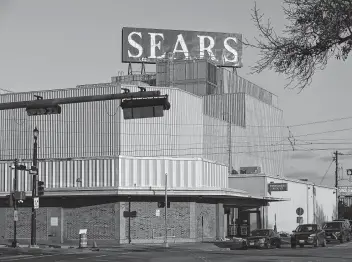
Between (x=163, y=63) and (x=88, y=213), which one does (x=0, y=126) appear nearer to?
(x=88, y=213)

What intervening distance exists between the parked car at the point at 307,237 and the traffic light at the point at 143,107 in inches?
1159

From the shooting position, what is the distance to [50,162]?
60031 millimetres

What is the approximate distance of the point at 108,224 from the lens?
55750 mm

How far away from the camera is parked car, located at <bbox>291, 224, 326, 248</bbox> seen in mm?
48406

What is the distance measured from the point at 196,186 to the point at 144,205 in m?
5.47

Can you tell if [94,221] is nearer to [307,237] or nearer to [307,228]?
[307,228]

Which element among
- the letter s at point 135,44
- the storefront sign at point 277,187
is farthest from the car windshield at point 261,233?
the letter s at point 135,44

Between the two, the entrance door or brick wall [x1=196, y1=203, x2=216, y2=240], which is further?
the entrance door

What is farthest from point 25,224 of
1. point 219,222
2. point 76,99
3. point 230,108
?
point 230,108

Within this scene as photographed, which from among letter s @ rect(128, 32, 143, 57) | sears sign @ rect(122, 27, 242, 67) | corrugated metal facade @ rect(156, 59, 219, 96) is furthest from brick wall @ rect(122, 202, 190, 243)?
letter s @ rect(128, 32, 143, 57)

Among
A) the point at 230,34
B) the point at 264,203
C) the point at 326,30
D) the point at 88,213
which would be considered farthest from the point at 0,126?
the point at 326,30

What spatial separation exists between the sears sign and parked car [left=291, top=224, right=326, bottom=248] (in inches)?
1615

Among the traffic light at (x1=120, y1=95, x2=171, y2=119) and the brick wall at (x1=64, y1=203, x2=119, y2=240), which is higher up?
the traffic light at (x1=120, y1=95, x2=171, y2=119)

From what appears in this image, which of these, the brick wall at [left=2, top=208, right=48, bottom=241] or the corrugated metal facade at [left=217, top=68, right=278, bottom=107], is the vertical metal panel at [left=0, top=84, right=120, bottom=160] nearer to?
the brick wall at [left=2, top=208, right=48, bottom=241]
